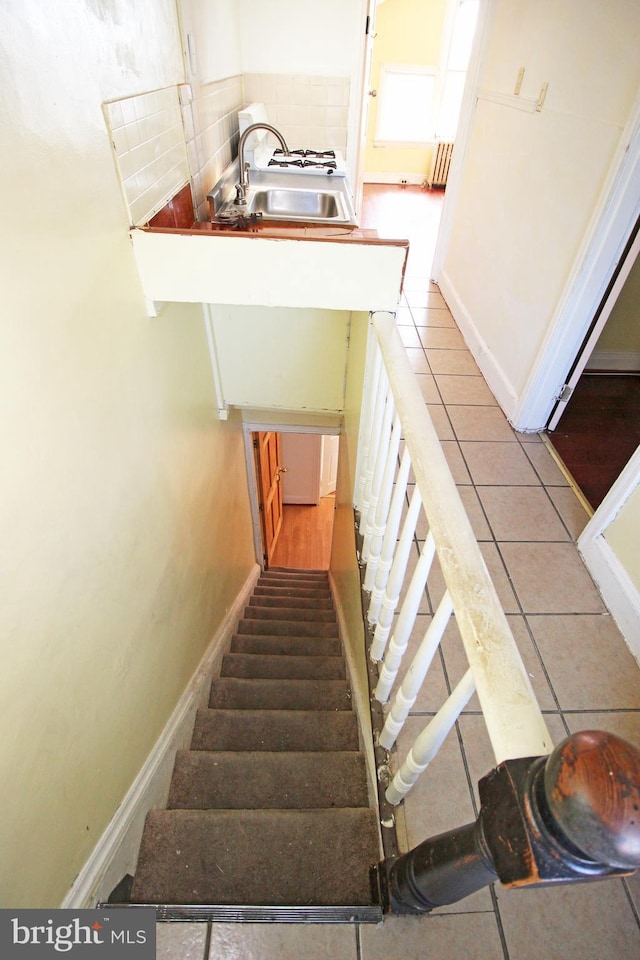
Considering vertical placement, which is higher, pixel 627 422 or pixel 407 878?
pixel 407 878

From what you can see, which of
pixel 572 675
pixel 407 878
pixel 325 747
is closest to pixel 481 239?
pixel 572 675

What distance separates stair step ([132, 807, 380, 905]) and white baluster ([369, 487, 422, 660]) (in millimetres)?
467

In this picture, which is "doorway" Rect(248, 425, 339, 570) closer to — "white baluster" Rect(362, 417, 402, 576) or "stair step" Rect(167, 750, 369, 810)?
A: "stair step" Rect(167, 750, 369, 810)

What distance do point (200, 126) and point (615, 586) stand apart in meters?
2.54

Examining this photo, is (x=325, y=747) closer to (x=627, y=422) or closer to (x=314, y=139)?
(x=627, y=422)

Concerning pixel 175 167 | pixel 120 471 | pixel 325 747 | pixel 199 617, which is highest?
pixel 175 167

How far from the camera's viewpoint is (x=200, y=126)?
2.02 metres

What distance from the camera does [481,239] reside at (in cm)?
296

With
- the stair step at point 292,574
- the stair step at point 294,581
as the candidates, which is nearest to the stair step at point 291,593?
the stair step at point 294,581

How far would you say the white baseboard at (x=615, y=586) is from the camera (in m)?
1.57

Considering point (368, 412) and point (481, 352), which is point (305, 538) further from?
point (368, 412)

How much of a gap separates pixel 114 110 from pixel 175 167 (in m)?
0.55

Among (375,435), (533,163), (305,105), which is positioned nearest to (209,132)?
(305,105)

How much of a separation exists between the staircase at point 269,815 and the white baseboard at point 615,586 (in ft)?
3.37
